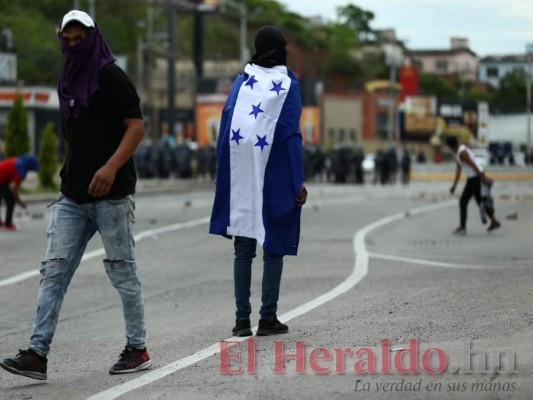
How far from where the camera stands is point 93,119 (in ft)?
25.6

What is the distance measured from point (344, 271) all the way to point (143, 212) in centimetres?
1399

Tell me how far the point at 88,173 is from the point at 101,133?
230 mm

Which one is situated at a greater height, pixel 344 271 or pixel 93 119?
pixel 93 119

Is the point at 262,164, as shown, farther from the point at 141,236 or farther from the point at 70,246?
the point at 141,236

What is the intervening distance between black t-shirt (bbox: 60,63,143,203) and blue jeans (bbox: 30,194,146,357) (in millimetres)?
79

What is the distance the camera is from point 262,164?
8.84 meters

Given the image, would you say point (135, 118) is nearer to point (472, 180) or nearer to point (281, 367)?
point (281, 367)

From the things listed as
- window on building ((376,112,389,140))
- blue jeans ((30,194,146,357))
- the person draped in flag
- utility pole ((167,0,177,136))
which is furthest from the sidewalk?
window on building ((376,112,389,140))

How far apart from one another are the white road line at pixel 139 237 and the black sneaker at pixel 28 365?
21.6 feet

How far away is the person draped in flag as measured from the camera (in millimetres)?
8836

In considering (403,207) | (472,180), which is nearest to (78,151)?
(472,180)

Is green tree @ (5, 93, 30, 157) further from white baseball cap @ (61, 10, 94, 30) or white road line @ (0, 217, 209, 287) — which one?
white baseball cap @ (61, 10, 94, 30)

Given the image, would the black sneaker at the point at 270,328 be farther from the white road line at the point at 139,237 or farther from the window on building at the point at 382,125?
the window on building at the point at 382,125

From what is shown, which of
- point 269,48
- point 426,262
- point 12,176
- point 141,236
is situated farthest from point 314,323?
point 12,176
